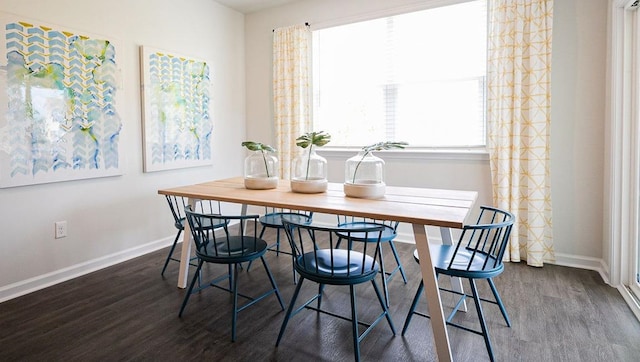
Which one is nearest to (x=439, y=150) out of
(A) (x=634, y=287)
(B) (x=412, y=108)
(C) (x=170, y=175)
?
(B) (x=412, y=108)

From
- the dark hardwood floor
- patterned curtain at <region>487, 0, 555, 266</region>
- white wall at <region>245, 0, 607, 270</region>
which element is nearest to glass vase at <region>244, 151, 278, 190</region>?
the dark hardwood floor

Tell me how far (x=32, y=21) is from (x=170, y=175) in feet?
5.51

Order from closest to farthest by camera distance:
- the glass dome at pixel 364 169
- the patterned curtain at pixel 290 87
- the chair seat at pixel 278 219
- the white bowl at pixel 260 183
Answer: the glass dome at pixel 364 169 → the white bowl at pixel 260 183 → the chair seat at pixel 278 219 → the patterned curtain at pixel 290 87

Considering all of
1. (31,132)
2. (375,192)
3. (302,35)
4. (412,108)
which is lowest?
(375,192)

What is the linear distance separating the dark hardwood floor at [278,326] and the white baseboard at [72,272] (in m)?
0.08

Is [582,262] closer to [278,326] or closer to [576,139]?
[576,139]

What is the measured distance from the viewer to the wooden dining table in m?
1.82

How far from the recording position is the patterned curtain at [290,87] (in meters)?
4.33

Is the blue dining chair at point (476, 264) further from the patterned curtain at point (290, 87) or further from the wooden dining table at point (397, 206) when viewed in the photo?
the patterned curtain at point (290, 87)

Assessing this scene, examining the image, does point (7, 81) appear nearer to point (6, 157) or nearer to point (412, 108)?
point (6, 157)

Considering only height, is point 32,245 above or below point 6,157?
below

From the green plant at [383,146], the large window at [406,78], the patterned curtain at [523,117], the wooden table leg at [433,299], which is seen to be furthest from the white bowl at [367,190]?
the large window at [406,78]

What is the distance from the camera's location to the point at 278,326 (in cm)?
224

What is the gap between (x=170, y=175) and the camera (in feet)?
12.8
